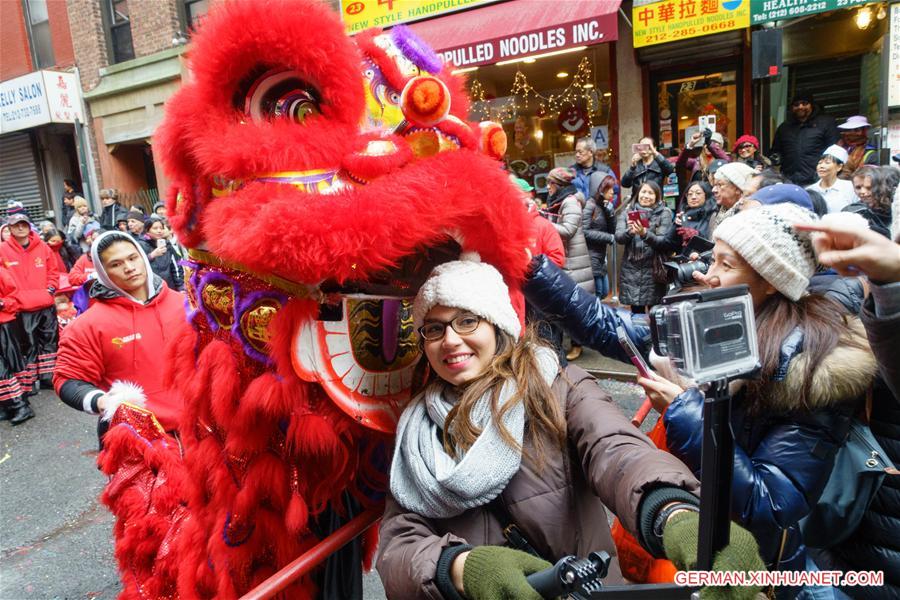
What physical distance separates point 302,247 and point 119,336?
218 centimetres

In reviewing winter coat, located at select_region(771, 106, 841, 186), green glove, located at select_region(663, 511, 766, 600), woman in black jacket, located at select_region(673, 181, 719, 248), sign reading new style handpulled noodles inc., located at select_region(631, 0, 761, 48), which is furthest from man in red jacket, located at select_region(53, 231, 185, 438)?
winter coat, located at select_region(771, 106, 841, 186)

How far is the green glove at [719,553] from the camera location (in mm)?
986

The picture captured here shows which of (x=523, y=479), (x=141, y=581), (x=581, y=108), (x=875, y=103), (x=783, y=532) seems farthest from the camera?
(x=581, y=108)

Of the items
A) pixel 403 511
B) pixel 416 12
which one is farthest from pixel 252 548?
pixel 416 12

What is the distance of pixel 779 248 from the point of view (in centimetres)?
163

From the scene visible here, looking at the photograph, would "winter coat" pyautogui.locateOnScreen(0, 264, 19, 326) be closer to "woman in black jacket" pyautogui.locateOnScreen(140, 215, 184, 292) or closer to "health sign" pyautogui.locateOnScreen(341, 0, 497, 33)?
"woman in black jacket" pyautogui.locateOnScreen(140, 215, 184, 292)

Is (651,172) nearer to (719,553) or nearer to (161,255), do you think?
(161,255)

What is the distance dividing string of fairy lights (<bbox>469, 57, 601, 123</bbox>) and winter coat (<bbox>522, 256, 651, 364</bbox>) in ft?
24.2

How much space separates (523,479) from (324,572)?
101 cm

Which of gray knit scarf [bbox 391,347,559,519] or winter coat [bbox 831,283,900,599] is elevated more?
gray knit scarf [bbox 391,347,559,519]

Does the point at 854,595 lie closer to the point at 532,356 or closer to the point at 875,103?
the point at 532,356

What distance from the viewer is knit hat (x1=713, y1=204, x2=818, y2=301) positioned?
5.37 ft

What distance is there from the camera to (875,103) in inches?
295

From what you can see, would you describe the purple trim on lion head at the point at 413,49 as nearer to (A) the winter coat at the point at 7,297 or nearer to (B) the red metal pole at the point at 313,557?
(B) the red metal pole at the point at 313,557
